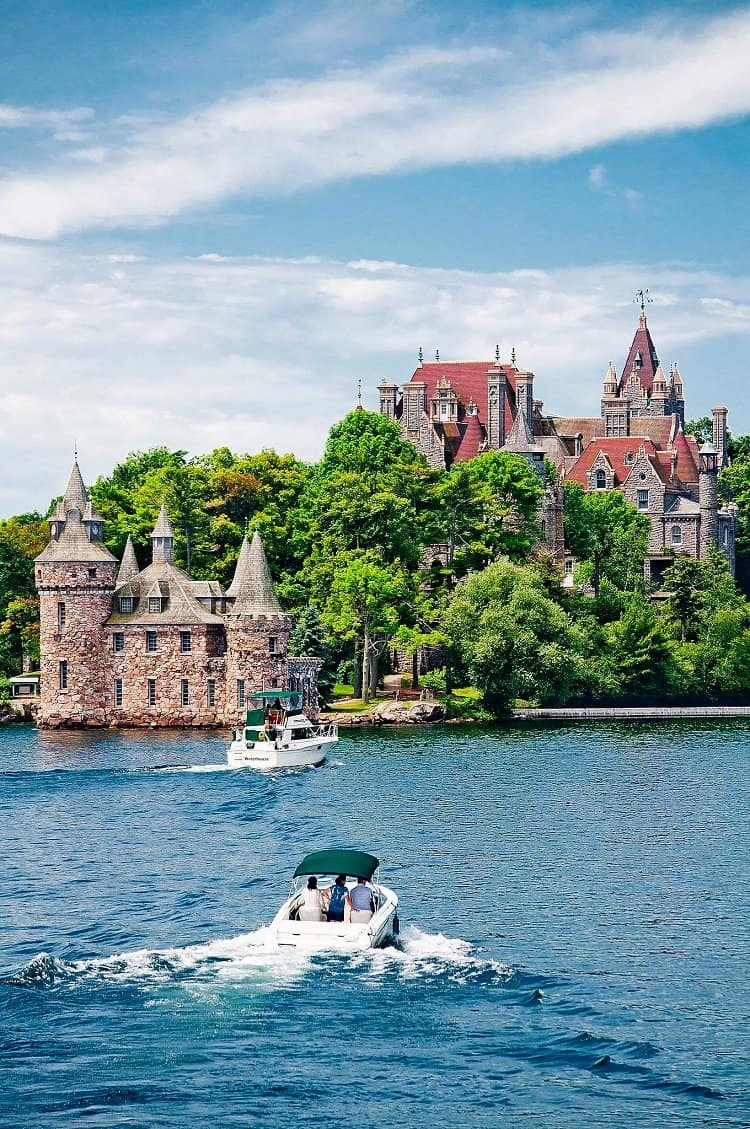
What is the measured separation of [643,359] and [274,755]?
336 ft

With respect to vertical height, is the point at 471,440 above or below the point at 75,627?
above

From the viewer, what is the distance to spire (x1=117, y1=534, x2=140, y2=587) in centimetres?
9481

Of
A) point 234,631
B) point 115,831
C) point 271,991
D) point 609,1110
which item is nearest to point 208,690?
point 234,631

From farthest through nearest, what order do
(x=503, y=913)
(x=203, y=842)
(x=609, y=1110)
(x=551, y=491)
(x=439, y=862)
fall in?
(x=551, y=491)
(x=203, y=842)
(x=439, y=862)
(x=503, y=913)
(x=609, y=1110)

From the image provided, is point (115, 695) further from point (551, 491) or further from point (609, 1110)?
point (609, 1110)

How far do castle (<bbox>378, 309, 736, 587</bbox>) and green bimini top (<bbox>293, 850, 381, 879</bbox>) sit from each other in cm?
7723

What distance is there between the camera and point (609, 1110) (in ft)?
98.6

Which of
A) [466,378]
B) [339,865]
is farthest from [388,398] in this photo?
[339,865]

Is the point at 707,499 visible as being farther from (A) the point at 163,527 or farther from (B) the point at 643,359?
(A) the point at 163,527

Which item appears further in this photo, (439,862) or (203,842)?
(203,842)

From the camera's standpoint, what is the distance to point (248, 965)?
37969mm

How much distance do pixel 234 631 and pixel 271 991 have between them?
171 feet

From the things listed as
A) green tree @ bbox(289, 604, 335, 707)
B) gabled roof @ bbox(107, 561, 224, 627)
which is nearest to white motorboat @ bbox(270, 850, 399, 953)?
gabled roof @ bbox(107, 561, 224, 627)

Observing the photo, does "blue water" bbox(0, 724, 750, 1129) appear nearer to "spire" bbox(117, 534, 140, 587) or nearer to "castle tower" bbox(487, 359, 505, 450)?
"spire" bbox(117, 534, 140, 587)
